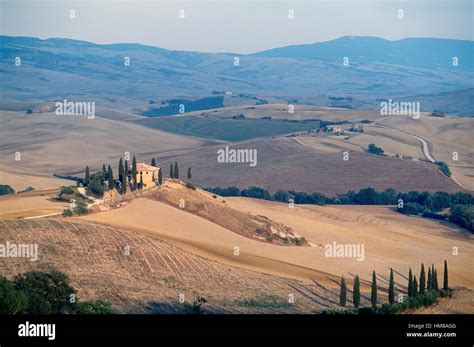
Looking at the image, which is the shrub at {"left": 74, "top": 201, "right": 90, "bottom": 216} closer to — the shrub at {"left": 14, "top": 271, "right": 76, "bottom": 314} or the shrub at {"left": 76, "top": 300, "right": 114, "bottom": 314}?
the shrub at {"left": 14, "top": 271, "right": 76, "bottom": 314}

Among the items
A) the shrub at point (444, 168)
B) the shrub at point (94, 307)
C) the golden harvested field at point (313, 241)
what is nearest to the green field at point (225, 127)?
the shrub at point (444, 168)

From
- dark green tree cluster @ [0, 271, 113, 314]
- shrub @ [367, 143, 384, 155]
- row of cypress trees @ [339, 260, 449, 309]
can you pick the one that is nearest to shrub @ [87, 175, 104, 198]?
dark green tree cluster @ [0, 271, 113, 314]

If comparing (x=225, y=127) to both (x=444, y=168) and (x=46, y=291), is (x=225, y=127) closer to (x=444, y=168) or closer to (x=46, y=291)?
(x=444, y=168)

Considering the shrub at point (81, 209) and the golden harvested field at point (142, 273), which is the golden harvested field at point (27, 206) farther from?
the golden harvested field at point (142, 273)

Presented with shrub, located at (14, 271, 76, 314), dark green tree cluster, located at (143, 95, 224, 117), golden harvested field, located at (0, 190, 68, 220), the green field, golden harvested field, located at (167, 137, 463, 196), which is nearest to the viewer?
shrub, located at (14, 271, 76, 314)

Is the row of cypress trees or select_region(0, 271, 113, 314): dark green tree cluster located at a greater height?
select_region(0, 271, 113, 314): dark green tree cluster

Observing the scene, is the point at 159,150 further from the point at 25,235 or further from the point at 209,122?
the point at 25,235

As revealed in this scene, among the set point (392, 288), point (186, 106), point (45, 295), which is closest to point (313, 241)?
point (392, 288)

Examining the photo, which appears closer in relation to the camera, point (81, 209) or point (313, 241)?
point (81, 209)

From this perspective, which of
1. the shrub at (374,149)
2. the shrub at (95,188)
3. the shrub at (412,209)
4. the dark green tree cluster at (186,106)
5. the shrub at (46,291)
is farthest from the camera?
the dark green tree cluster at (186,106)
